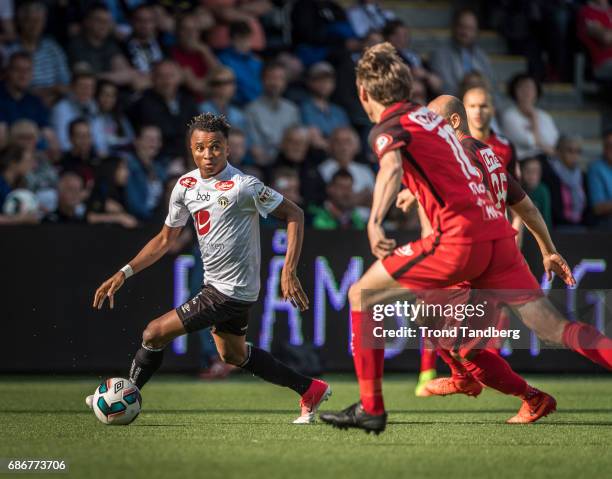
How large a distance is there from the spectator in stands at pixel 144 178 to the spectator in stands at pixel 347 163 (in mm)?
1989

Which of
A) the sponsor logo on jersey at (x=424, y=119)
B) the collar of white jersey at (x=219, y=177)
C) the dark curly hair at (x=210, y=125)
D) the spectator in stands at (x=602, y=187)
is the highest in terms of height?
the sponsor logo on jersey at (x=424, y=119)

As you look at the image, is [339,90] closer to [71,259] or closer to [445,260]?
[71,259]

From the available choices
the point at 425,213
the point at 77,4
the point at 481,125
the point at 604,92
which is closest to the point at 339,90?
the point at 77,4

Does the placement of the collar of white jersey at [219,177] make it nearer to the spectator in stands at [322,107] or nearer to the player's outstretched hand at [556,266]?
the player's outstretched hand at [556,266]

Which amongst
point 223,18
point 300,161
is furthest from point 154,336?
point 223,18

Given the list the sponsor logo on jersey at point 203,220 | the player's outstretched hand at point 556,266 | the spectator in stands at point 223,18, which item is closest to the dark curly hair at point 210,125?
the sponsor logo on jersey at point 203,220

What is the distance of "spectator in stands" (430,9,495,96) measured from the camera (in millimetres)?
16047

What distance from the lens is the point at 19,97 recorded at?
1348cm

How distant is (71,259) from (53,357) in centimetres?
97

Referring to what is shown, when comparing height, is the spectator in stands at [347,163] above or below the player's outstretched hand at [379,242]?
below

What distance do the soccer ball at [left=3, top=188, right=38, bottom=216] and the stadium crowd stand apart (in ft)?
0.05

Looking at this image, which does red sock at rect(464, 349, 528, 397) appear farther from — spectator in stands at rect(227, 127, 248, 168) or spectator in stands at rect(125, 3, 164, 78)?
spectator in stands at rect(125, 3, 164, 78)

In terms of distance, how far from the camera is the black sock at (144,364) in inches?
322

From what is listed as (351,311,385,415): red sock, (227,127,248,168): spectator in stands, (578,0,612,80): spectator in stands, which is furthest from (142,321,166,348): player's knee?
(578,0,612,80): spectator in stands
